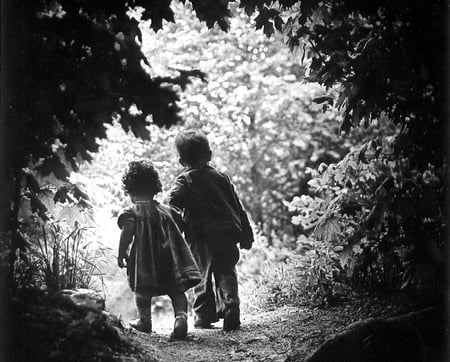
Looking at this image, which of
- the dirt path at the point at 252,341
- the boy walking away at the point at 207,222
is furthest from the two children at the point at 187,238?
the dirt path at the point at 252,341

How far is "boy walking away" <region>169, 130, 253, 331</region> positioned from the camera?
17.0 feet

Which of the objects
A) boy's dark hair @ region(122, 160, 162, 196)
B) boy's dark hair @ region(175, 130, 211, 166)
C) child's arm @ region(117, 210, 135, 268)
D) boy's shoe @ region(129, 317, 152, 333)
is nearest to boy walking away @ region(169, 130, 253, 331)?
boy's dark hair @ region(175, 130, 211, 166)

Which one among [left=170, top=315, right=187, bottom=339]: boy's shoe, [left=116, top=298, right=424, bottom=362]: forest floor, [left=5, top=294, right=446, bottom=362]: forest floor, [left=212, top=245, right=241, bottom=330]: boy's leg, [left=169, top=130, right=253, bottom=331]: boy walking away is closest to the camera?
[left=5, top=294, right=446, bottom=362]: forest floor

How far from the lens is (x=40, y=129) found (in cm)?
335

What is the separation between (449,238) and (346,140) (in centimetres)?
853

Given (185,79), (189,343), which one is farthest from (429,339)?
(185,79)

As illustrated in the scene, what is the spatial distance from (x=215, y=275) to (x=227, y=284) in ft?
0.60

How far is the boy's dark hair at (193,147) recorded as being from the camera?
5234 millimetres

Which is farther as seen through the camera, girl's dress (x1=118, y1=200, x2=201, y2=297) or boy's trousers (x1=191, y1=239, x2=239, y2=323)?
boy's trousers (x1=191, y1=239, x2=239, y2=323)

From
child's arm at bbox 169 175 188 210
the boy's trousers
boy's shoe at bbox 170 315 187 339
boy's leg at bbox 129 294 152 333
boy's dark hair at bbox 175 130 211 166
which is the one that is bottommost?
boy's shoe at bbox 170 315 187 339

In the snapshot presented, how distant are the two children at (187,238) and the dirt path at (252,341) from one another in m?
0.18

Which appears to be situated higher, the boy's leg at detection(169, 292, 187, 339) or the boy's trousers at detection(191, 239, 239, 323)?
the boy's trousers at detection(191, 239, 239, 323)

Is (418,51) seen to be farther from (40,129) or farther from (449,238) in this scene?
(40,129)

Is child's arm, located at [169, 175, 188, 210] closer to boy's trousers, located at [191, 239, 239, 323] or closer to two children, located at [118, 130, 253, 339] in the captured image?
two children, located at [118, 130, 253, 339]
